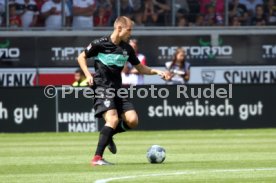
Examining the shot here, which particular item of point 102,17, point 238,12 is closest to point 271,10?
point 238,12

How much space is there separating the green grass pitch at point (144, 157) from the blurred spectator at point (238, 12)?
684 centimetres

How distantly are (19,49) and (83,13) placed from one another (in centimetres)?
221

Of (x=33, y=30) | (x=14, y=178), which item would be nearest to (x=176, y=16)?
(x=33, y=30)

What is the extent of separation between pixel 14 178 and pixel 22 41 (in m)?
16.8

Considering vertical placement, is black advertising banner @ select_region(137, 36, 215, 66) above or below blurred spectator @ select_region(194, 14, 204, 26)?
below

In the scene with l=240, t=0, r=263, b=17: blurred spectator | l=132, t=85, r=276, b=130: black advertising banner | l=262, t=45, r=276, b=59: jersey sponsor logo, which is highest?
l=240, t=0, r=263, b=17: blurred spectator

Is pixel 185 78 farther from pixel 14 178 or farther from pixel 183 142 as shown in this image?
pixel 14 178

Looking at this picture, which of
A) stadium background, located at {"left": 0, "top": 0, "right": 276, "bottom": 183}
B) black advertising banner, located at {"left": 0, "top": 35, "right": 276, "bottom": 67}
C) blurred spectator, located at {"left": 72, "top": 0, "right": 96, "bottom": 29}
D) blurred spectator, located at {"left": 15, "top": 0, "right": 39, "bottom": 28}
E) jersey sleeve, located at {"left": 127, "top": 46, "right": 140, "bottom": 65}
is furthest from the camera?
blurred spectator, located at {"left": 72, "top": 0, "right": 96, "bottom": 29}

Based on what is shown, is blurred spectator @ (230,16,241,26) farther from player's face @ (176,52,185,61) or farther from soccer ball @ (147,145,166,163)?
soccer ball @ (147,145,166,163)

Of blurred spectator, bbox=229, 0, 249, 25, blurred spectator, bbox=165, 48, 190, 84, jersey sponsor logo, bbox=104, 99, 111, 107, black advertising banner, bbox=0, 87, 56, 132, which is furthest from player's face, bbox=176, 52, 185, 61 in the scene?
jersey sponsor logo, bbox=104, 99, 111, 107

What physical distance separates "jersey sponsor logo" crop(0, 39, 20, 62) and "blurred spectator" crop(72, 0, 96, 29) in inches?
76.4

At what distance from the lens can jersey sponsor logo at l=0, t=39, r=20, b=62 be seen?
1121 inches

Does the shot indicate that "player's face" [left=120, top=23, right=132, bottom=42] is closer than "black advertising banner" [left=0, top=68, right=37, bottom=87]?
Yes

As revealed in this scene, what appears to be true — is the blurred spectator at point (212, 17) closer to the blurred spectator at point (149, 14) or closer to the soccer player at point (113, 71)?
the blurred spectator at point (149, 14)
